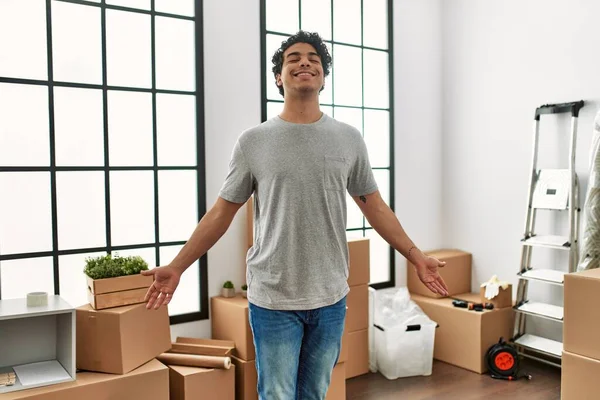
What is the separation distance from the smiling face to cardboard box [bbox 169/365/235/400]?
5.03 ft

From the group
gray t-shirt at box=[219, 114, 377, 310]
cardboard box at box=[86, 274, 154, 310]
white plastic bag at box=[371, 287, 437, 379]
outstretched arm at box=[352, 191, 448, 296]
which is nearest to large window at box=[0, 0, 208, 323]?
cardboard box at box=[86, 274, 154, 310]

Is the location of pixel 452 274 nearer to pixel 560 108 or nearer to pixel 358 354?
pixel 358 354

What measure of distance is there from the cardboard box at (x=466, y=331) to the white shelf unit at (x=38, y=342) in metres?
2.45

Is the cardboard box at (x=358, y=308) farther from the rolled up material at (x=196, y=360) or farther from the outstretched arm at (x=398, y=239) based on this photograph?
the outstretched arm at (x=398, y=239)

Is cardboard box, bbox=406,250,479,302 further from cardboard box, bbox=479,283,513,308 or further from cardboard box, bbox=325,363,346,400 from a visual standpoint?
cardboard box, bbox=325,363,346,400

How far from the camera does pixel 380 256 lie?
13.9 ft

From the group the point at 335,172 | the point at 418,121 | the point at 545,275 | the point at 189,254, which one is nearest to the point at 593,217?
the point at 545,275

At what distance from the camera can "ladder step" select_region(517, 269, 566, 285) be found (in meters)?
3.50

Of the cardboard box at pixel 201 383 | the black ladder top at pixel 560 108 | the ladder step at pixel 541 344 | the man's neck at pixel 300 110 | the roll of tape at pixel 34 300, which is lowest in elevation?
the ladder step at pixel 541 344

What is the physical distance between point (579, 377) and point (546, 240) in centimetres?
128

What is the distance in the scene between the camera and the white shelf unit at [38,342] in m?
2.40

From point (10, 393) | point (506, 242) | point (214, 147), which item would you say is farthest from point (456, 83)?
point (10, 393)

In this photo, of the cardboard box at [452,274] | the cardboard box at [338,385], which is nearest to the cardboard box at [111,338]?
the cardboard box at [338,385]

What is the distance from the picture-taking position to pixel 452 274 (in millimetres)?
4191
